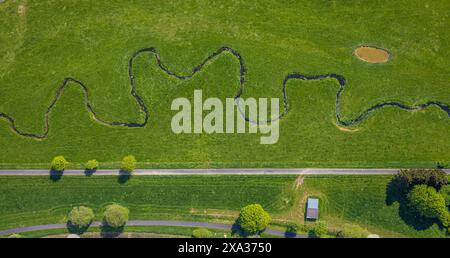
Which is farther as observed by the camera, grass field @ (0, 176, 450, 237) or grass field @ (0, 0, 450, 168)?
grass field @ (0, 0, 450, 168)

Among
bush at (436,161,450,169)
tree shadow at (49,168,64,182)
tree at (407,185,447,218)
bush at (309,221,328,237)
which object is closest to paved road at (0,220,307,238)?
bush at (309,221,328,237)

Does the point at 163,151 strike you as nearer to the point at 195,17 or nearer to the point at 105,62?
the point at 105,62

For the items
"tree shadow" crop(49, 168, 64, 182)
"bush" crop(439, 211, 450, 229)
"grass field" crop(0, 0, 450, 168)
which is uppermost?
"grass field" crop(0, 0, 450, 168)

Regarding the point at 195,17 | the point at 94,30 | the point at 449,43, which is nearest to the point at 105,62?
the point at 94,30

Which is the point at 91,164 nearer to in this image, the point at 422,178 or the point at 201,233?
the point at 201,233

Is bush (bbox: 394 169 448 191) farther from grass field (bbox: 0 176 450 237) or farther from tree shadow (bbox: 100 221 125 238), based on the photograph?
tree shadow (bbox: 100 221 125 238)

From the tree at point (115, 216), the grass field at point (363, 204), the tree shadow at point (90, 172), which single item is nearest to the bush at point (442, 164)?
the grass field at point (363, 204)

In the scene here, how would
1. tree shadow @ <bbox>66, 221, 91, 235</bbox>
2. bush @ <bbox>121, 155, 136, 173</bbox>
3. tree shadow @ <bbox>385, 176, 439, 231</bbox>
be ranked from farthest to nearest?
tree shadow @ <bbox>66, 221, 91, 235</bbox>, bush @ <bbox>121, 155, 136, 173</bbox>, tree shadow @ <bbox>385, 176, 439, 231</bbox>

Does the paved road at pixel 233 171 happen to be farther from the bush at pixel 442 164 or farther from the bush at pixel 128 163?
the bush at pixel 128 163
